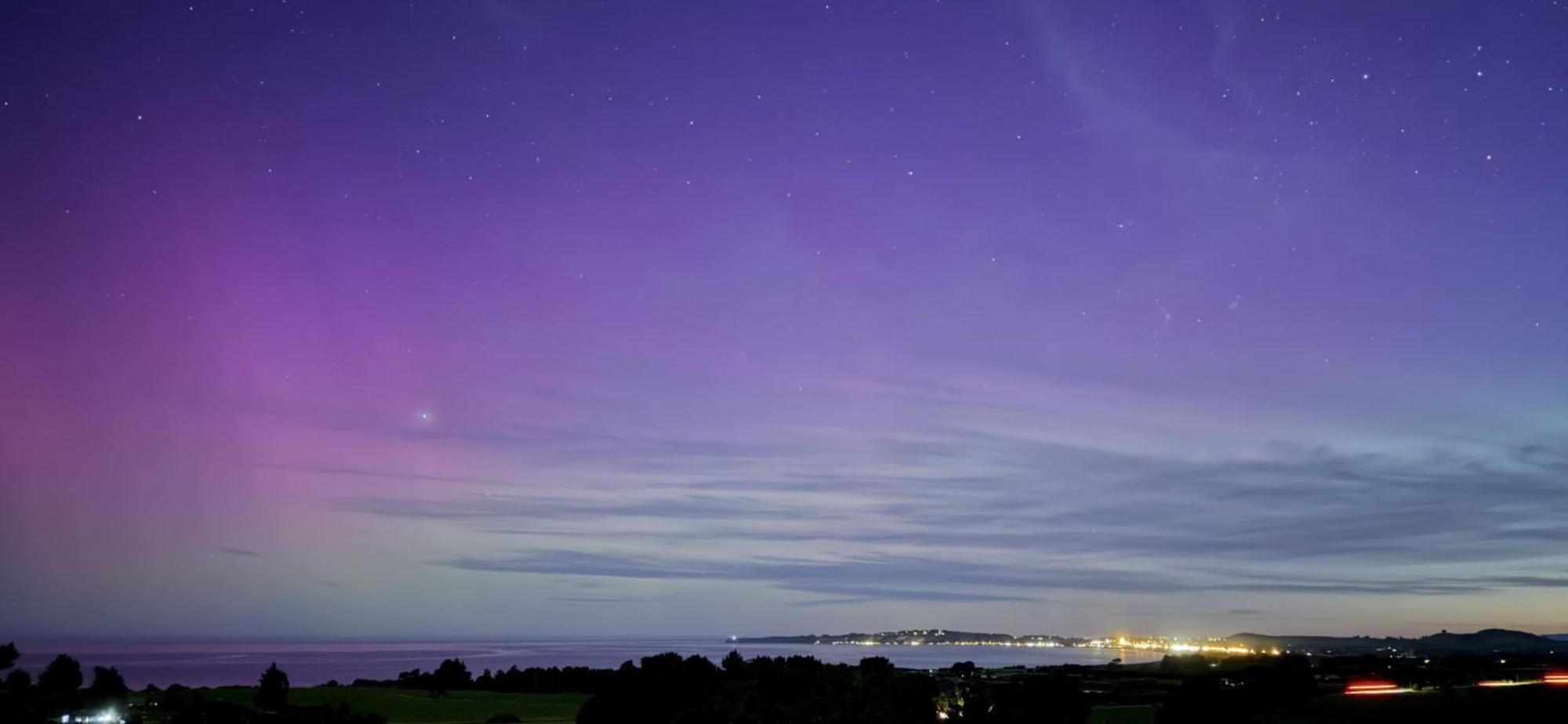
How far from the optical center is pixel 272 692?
62562mm

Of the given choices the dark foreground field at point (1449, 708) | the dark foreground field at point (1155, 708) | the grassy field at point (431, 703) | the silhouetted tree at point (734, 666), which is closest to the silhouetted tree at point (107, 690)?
the grassy field at point (431, 703)

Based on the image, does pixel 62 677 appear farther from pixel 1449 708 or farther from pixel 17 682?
pixel 1449 708

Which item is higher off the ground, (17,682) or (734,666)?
(734,666)

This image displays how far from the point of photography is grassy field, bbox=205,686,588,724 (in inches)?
2746

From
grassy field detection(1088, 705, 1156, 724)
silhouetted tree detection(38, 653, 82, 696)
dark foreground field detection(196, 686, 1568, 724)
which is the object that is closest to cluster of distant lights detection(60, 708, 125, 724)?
silhouetted tree detection(38, 653, 82, 696)

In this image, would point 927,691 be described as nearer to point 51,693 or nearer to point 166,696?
point 51,693

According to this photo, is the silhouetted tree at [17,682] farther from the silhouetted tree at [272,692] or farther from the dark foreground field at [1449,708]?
the dark foreground field at [1449,708]

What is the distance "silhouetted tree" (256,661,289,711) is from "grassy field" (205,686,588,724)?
11.4ft

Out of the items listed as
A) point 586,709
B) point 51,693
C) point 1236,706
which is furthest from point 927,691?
point 51,693

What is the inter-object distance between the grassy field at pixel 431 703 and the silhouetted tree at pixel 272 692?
3463mm

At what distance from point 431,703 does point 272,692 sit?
18420 millimetres

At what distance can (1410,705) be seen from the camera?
61750 millimetres

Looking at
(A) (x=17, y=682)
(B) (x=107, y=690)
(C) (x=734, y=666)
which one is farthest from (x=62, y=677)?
(C) (x=734, y=666)

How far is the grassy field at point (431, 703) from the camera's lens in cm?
6975
